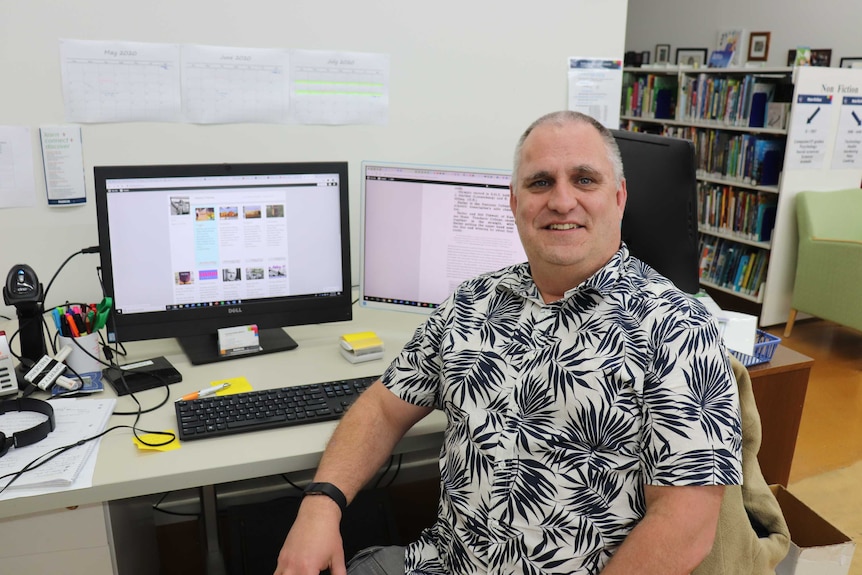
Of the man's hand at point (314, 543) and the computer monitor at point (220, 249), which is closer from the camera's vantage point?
the man's hand at point (314, 543)

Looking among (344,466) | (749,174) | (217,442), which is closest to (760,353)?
(344,466)

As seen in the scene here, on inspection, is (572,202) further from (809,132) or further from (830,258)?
(809,132)

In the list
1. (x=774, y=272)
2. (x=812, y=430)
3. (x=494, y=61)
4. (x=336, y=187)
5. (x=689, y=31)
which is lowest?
(x=812, y=430)

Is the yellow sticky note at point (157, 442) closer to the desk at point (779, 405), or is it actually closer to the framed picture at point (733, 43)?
the desk at point (779, 405)

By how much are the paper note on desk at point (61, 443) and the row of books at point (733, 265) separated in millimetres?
4038

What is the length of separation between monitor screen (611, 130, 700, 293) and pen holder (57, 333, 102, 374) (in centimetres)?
132

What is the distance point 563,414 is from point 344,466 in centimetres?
42

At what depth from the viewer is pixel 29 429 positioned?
→ 126cm

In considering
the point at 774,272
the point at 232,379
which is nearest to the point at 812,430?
the point at 774,272

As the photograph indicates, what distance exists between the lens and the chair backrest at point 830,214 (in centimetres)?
402

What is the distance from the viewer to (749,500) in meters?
1.28

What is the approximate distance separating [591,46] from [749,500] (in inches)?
64.5

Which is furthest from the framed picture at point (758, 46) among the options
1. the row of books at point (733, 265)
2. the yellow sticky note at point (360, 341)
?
the yellow sticky note at point (360, 341)

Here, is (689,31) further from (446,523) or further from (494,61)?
(446,523)
